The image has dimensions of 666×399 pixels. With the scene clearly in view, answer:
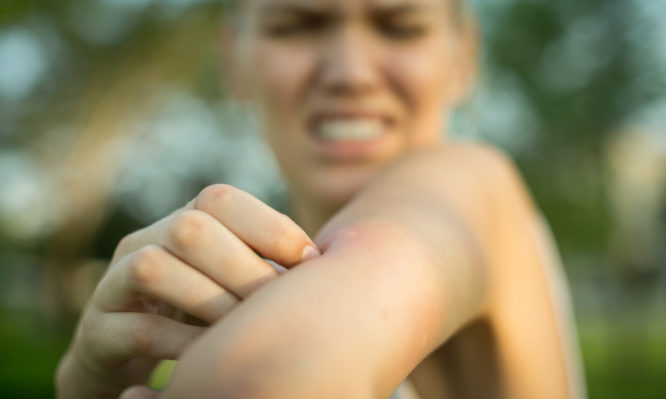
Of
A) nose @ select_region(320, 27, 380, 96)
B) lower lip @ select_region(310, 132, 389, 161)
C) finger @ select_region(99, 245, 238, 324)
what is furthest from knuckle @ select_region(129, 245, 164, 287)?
lower lip @ select_region(310, 132, 389, 161)

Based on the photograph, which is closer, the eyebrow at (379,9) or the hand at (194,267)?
the hand at (194,267)

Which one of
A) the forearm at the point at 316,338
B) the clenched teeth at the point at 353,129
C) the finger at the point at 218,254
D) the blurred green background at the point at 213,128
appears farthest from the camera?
the blurred green background at the point at 213,128

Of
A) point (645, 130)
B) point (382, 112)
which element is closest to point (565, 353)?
point (382, 112)

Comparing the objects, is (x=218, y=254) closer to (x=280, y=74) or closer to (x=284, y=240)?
(x=284, y=240)

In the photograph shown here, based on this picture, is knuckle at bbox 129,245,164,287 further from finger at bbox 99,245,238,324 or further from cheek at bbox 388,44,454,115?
cheek at bbox 388,44,454,115

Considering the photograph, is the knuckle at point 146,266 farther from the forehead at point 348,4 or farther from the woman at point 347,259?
the forehead at point 348,4

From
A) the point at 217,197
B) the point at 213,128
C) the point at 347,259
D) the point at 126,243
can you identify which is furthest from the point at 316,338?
the point at 213,128

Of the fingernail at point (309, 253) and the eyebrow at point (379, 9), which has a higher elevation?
the eyebrow at point (379, 9)

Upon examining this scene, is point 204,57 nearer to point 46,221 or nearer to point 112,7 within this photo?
point 112,7

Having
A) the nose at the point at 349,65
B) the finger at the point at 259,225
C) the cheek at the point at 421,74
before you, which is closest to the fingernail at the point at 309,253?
the finger at the point at 259,225
